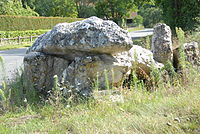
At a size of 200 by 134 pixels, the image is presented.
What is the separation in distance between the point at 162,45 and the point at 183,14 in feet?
37.1

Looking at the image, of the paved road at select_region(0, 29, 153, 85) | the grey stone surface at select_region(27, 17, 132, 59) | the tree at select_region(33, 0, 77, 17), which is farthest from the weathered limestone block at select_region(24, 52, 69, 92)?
the tree at select_region(33, 0, 77, 17)

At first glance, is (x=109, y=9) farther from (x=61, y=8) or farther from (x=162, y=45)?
(x=162, y=45)

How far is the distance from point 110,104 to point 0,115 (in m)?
1.98

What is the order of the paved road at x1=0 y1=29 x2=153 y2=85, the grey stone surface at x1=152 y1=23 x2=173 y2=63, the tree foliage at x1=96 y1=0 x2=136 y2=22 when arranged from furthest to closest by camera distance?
the tree foliage at x1=96 y1=0 x2=136 y2=22 → the paved road at x1=0 y1=29 x2=153 y2=85 → the grey stone surface at x1=152 y1=23 x2=173 y2=63

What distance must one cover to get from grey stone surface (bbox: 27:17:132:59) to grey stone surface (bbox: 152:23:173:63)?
5.60 feet

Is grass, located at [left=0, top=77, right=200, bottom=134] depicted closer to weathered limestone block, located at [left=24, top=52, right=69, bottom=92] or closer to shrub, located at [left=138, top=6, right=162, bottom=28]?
weathered limestone block, located at [left=24, top=52, right=69, bottom=92]

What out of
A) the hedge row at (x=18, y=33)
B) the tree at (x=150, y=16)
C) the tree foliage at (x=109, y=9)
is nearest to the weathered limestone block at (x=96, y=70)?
the hedge row at (x=18, y=33)

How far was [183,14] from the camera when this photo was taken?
16.5m

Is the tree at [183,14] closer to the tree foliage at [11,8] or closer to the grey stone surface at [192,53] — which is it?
the grey stone surface at [192,53]

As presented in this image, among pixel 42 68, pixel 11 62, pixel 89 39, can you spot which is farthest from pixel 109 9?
pixel 89 39

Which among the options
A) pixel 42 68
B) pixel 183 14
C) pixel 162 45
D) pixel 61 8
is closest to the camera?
pixel 42 68

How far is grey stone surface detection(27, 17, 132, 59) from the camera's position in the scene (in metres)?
4.84

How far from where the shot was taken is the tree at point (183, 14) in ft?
53.1

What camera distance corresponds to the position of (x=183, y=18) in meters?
16.4
